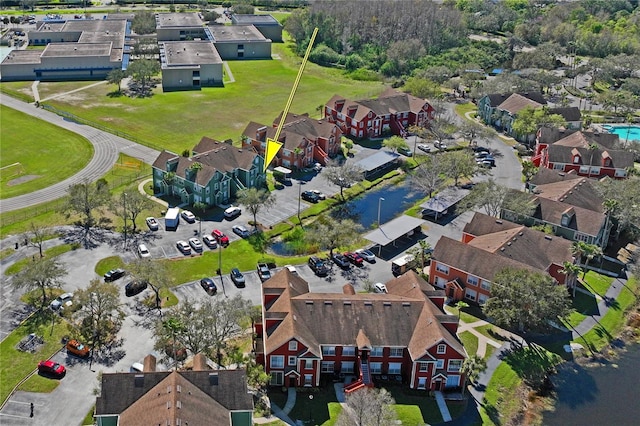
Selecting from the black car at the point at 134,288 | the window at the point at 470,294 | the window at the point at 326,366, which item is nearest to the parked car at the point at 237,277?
the black car at the point at 134,288

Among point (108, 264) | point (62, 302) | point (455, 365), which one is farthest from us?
point (108, 264)

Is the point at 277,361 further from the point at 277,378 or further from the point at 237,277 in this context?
the point at 237,277

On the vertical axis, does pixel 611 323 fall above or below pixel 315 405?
below

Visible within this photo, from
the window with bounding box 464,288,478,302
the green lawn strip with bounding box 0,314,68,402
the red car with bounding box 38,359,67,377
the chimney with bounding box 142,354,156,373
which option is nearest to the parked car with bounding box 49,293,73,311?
the green lawn strip with bounding box 0,314,68,402

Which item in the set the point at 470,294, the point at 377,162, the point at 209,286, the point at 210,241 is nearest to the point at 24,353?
the point at 209,286

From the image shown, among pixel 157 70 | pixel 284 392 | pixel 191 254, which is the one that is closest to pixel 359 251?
pixel 191 254

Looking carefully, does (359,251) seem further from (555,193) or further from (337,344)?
(555,193)
